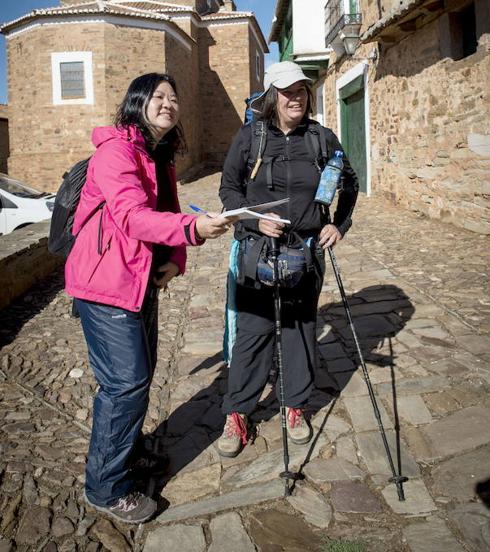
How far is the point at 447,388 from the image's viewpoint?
342cm

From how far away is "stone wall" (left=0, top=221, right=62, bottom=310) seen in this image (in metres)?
5.58

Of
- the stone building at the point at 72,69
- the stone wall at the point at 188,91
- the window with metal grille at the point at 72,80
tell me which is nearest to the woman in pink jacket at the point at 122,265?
the stone wall at the point at 188,91

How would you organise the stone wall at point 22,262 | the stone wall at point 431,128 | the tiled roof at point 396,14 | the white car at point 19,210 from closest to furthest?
the stone wall at point 22,262
the stone wall at point 431,128
the tiled roof at point 396,14
the white car at point 19,210

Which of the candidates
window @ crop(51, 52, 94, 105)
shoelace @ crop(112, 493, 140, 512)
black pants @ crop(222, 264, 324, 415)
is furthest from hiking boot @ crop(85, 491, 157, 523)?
window @ crop(51, 52, 94, 105)

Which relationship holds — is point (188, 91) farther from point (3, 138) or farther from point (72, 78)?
point (3, 138)

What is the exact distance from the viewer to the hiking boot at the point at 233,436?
9.37 feet

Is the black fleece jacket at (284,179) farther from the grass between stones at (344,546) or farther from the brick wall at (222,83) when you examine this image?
the brick wall at (222,83)

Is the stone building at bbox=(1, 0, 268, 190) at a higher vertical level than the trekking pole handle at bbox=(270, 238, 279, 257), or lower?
higher

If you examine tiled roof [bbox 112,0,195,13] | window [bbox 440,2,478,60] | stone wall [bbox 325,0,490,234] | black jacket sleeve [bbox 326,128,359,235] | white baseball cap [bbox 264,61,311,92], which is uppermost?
tiled roof [bbox 112,0,195,13]

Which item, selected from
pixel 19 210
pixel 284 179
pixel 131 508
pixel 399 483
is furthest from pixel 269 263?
pixel 19 210

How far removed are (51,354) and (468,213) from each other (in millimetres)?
6475

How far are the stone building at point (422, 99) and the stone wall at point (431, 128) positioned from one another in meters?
0.02

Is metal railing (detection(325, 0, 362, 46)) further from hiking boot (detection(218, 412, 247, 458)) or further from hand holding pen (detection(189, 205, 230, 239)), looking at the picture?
hand holding pen (detection(189, 205, 230, 239))

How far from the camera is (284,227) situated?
8.82 ft
